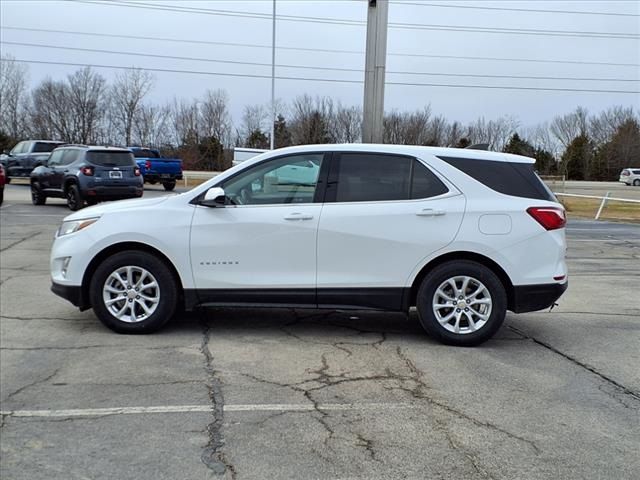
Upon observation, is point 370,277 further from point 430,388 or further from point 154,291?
point 154,291

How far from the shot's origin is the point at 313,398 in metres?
4.41

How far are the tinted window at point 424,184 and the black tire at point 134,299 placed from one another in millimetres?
2408

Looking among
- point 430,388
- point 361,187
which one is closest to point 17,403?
point 430,388

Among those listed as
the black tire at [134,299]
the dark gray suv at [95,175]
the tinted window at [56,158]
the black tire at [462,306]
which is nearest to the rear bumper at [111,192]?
the dark gray suv at [95,175]

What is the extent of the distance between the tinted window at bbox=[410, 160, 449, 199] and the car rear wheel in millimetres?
13538

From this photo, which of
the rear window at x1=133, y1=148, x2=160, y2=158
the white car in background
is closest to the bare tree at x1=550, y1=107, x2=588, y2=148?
the white car in background

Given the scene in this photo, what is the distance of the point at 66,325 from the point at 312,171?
2.91 meters

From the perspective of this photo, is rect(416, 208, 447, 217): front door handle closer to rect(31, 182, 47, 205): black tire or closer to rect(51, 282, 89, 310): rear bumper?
rect(51, 282, 89, 310): rear bumper

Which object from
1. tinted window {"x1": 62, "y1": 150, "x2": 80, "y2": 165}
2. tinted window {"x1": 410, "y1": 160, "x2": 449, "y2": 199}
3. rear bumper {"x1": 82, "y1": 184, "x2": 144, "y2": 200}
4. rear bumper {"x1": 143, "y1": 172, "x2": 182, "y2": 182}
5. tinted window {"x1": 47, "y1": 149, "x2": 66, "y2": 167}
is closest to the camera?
tinted window {"x1": 410, "y1": 160, "x2": 449, "y2": 199}

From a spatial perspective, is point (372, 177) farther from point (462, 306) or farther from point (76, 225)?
point (76, 225)

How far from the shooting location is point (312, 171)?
→ 5863 mm

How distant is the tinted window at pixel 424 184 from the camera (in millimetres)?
5738

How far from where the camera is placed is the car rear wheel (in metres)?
17.1

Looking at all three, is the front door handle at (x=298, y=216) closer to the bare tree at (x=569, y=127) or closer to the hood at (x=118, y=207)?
the hood at (x=118, y=207)
